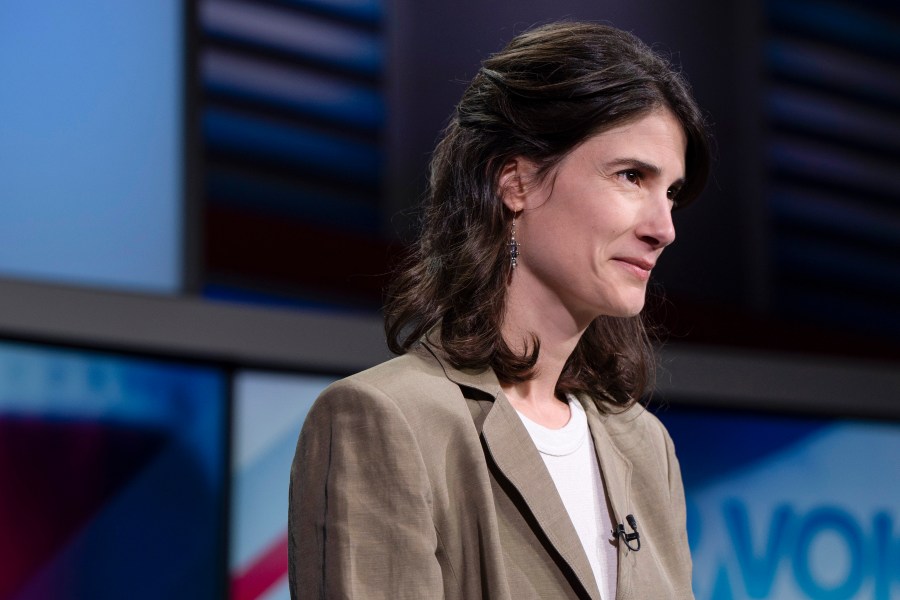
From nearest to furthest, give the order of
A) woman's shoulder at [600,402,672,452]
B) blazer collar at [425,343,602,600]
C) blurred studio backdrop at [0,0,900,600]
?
blazer collar at [425,343,602,600] → woman's shoulder at [600,402,672,452] → blurred studio backdrop at [0,0,900,600]

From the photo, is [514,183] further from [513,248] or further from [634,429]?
[634,429]

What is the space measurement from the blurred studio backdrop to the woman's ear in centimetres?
101

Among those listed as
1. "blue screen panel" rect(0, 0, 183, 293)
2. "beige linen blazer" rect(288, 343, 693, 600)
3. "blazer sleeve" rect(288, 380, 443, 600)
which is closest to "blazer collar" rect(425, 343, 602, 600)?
"beige linen blazer" rect(288, 343, 693, 600)

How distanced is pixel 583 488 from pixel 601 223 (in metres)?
0.38

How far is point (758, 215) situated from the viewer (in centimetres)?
446

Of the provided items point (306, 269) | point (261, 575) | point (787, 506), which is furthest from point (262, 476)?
→ point (787, 506)

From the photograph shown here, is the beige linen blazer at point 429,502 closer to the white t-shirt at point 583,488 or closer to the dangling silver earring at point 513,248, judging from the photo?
the white t-shirt at point 583,488

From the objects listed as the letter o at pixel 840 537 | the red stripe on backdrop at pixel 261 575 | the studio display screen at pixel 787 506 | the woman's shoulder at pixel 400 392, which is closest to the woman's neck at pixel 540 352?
the woman's shoulder at pixel 400 392

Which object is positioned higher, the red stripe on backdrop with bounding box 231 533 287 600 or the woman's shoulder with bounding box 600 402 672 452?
the woman's shoulder with bounding box 600 402 672 452

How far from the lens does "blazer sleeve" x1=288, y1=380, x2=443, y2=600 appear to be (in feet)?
4.61

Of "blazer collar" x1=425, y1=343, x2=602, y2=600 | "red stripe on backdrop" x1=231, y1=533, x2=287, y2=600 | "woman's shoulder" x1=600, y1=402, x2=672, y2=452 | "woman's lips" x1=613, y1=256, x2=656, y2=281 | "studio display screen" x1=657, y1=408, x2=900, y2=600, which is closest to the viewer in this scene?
"blazer collar" x1=425, y1=343, x2=602, y2=600

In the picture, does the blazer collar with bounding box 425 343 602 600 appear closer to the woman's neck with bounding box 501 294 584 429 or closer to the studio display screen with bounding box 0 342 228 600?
the woman's neck with bounding box 501 294 584 429

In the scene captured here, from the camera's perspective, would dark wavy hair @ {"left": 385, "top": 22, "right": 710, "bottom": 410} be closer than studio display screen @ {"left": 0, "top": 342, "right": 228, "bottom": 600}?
Yes

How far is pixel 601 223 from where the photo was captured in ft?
5.37
